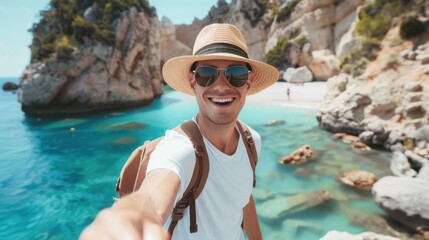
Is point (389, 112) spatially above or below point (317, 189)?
above

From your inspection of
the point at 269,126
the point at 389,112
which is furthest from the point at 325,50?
the point at 389,112

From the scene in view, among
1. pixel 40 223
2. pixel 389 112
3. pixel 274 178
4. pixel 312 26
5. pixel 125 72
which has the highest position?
pixel 312 26

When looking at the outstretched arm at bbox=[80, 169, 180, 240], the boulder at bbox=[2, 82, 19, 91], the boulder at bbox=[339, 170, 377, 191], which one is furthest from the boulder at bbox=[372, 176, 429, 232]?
the boulder at bbox=[2, 82, 19, 91]

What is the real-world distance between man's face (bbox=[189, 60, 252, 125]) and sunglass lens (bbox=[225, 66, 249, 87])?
1.2 inches

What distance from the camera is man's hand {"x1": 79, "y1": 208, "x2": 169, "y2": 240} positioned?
0.72m

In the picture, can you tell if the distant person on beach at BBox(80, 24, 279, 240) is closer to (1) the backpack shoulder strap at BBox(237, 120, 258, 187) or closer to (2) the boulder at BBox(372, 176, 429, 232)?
(1) the backpack shoulder strap at BBox(237, 120, 258, 187)

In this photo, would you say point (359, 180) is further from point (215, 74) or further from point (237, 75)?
point (215, 74)

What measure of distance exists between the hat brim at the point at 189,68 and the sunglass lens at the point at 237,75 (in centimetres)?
7

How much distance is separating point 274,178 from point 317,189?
5.32 ft

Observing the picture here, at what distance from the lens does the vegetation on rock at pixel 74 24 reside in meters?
26.4

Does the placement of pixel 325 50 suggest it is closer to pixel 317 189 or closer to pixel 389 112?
pixel 389 112

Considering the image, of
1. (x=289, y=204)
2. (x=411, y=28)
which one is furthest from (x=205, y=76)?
(x=411, y=28)

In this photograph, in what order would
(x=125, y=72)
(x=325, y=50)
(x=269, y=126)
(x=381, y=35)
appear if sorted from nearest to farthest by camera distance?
(x=381, y=35)
(x=269, y=126)
(x=125, y=72)
(x=325, y=50)

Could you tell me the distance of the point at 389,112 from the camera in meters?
10.8
